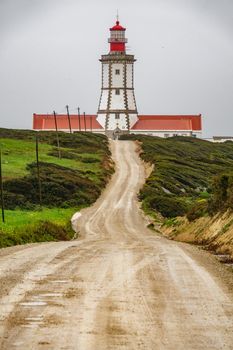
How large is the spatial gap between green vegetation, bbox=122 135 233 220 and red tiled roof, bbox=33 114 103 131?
18.2 meters

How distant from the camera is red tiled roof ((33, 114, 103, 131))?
15338 centimetres

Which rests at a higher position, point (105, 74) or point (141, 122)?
point (105, 74)

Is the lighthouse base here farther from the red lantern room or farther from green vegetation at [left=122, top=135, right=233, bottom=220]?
the red lantern room

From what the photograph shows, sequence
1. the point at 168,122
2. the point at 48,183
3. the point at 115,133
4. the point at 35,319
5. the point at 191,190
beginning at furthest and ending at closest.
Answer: the point at 168,122 → the point at 115,133 → the point at 191,190 → the point at 48,183 → the point at 35,319

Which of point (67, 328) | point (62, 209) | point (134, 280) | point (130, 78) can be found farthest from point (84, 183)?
point (130, 78)

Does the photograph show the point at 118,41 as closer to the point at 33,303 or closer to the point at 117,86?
the point at 117,86

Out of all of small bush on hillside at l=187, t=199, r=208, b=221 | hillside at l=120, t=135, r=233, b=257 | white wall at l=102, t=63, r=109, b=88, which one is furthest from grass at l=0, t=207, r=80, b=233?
white wall at l=102, t=63, r=109, b=88

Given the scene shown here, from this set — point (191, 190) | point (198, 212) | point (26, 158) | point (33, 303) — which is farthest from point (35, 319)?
point (26, 158)

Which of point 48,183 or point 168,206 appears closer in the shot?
point 168,206

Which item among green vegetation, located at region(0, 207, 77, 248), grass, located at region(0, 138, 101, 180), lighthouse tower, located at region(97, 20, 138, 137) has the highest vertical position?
lighthouse tower, located at region(97, 20, 138, 137)

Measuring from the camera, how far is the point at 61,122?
155000 mm

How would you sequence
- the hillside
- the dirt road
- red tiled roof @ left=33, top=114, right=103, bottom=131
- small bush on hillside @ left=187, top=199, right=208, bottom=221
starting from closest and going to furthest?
the dirt road → the hillside → small bush on hillside @ left=187, top=199, right=208, bottom=221 → red tiled roof @ left=33, top=114, right=103, bottom=131

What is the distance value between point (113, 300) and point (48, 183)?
5563 centimetres

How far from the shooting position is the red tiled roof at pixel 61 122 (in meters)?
153
